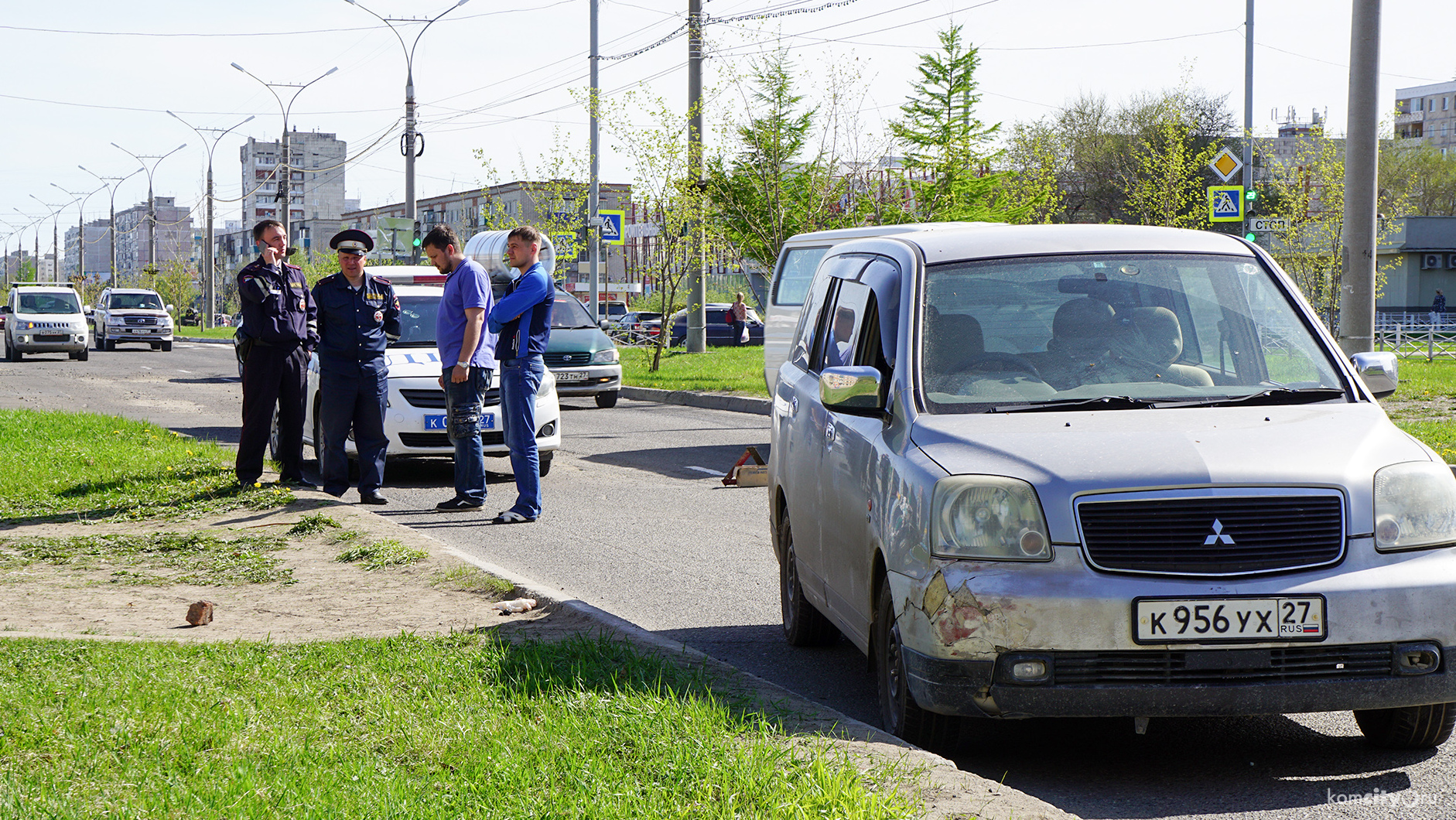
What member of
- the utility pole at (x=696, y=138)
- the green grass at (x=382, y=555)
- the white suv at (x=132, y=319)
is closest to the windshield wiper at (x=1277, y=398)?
the green grass at (x=382, y=555)

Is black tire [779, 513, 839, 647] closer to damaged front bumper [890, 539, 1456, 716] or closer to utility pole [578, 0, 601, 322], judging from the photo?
damaged front bumper [890, 539, 1456, 716]

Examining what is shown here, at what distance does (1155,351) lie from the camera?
16.6 ft

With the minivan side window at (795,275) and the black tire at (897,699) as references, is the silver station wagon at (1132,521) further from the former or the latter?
the minivan side window at (795,275)

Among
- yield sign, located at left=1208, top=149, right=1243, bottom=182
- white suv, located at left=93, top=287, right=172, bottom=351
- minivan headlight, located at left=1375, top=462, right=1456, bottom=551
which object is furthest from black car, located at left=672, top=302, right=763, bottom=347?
minivan headlight, located at left=1375, top=462, right=1456, bottom=551

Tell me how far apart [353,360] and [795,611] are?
519 cm

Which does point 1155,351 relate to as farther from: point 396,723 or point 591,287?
point 591,287

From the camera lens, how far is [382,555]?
7930 mm

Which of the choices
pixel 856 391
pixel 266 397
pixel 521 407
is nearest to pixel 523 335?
pixel 521 407

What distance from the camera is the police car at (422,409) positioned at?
12.2 metres

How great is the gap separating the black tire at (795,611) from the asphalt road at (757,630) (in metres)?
0.06

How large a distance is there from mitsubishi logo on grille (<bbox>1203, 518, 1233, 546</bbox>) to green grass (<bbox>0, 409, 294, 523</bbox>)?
7366 millimetres

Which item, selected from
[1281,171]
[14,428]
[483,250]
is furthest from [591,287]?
[14,428]

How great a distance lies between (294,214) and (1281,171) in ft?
568

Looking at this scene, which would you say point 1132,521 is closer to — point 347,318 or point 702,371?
point 347,318
